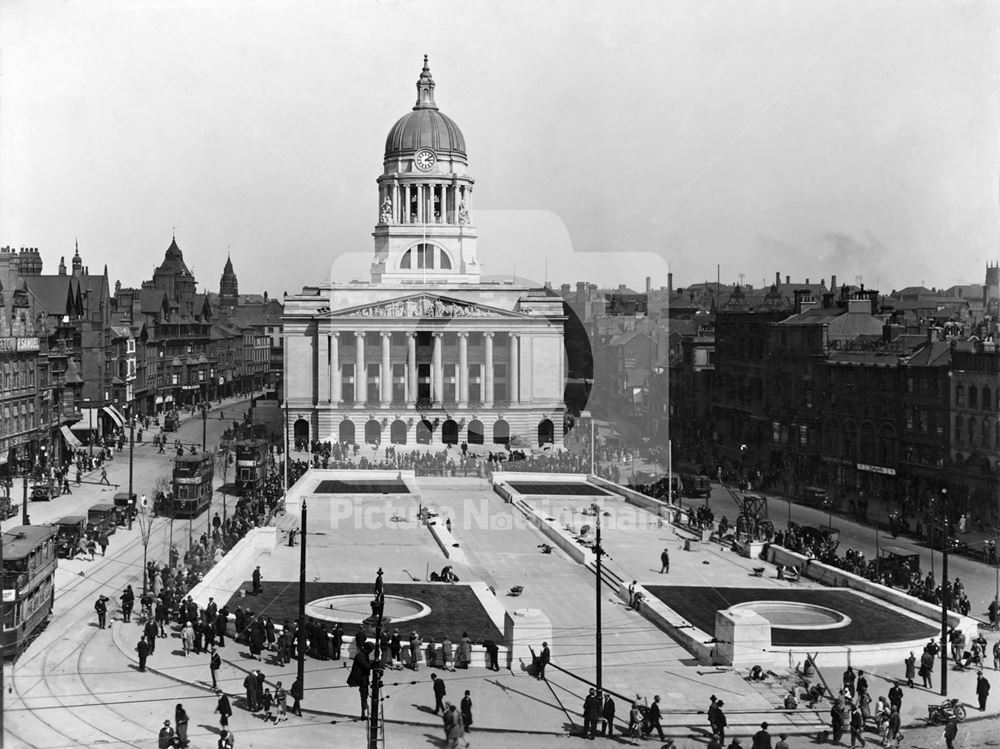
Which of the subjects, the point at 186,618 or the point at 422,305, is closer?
the point at 186,618

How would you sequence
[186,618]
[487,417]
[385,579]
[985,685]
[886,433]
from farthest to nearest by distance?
1. [487,417]
2. [886,433]
3. [385,579]
4. [186,618]
5. [985,685]

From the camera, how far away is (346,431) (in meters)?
91.8

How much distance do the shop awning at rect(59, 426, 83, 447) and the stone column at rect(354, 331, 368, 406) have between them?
71.9 feet

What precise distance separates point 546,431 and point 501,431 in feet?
12.7

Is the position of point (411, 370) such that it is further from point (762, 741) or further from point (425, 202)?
point (762, 741)

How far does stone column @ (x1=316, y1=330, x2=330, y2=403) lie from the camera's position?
9344cm

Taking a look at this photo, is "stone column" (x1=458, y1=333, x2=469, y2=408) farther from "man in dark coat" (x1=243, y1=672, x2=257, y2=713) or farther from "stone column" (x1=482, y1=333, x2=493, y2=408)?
"man in dark coat" (x1=243, y1=672, x2=257, y2=713)

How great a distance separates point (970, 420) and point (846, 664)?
2740 centimetres

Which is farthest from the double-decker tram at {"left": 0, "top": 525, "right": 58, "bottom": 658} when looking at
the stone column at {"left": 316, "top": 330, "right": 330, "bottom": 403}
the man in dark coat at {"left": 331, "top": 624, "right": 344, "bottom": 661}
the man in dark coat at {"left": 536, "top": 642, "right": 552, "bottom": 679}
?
→ the stone column at {"left": 316, "top": 330, "right": 330, "bottom": 403}

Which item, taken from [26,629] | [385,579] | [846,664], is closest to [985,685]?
[846,664]

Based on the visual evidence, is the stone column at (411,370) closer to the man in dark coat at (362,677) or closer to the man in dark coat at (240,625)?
the man in dark coat at (240,625)

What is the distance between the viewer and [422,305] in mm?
93125

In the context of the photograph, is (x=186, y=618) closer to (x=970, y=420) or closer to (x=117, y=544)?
(x=117, y=544)

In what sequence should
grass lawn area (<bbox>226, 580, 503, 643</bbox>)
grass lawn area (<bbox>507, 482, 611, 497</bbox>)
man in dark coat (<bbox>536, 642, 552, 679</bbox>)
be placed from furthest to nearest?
grass lawn area (<bbox>507, 482, 611, 497</bbox>) < grass lawn area (<bbox>226, 580, 503, 643</bbox>) < man in dark coat (<bbox>536, 642, 552, 679</bbox>)
